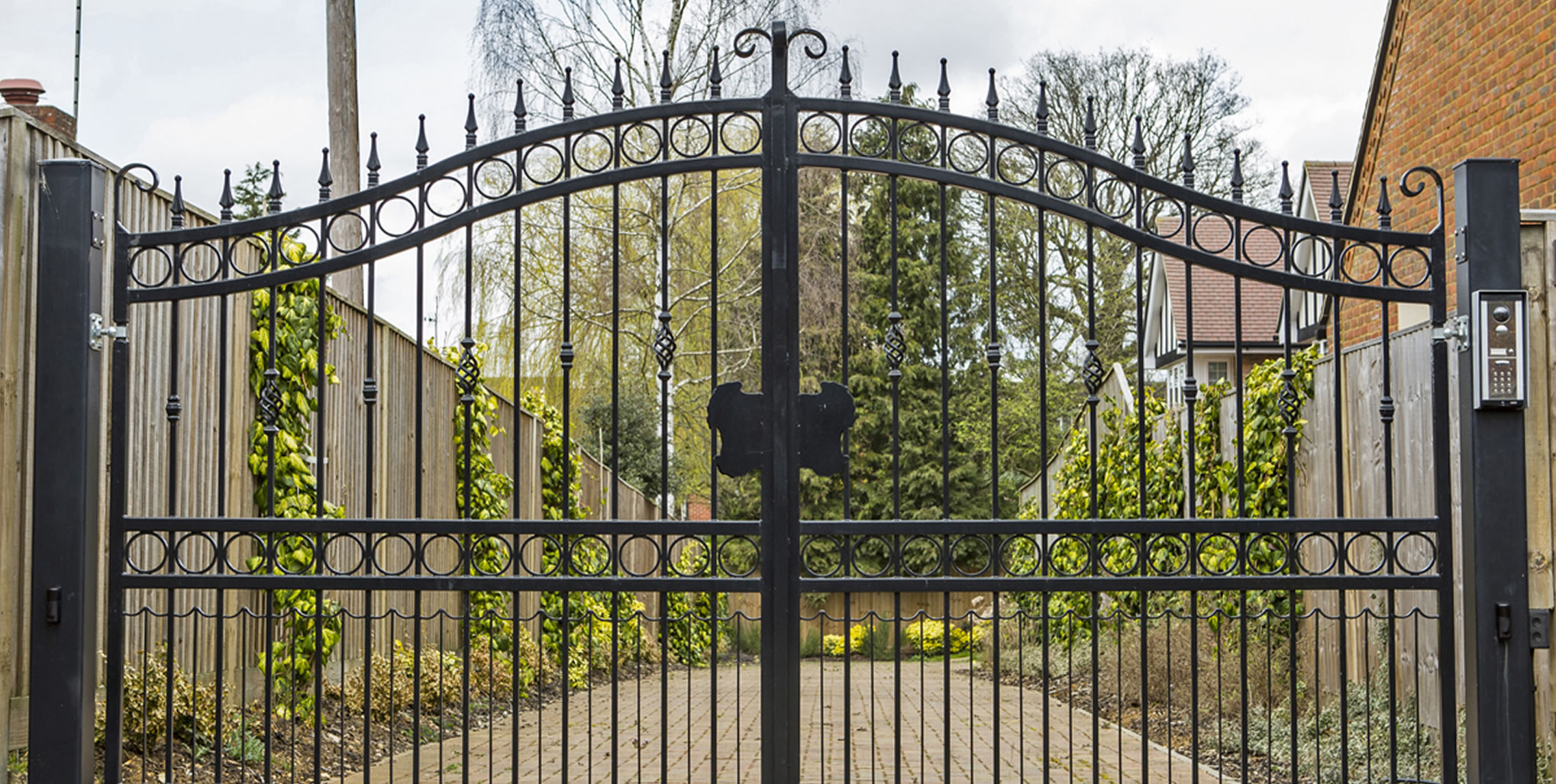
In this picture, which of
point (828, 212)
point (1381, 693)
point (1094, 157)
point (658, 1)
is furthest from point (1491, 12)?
point (658, 1)

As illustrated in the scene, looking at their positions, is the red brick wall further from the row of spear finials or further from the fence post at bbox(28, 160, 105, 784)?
the fence post at bbox(28, 160, 105, 784)

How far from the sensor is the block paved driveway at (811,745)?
572 cm

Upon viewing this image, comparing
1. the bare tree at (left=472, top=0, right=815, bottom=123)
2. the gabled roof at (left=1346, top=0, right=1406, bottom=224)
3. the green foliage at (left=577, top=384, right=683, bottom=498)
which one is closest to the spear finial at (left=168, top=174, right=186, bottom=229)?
the gabled roof at (left=1346, top=0, right=1406, bottom=224)

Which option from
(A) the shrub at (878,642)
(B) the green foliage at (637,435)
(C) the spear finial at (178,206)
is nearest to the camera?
(C) the spear finial at (178,206)

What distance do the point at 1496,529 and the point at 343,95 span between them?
432 inches

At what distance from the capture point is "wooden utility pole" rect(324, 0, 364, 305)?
1182 centimetres

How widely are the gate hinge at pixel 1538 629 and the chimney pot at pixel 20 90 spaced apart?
6.77 m

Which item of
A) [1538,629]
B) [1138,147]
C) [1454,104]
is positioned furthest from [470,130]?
[1454,104]

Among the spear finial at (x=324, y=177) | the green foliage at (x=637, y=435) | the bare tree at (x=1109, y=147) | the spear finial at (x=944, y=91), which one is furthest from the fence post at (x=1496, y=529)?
the green foliage at (x=637, y=435)

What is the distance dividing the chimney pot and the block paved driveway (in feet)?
12.2

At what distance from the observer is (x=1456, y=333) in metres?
4.01

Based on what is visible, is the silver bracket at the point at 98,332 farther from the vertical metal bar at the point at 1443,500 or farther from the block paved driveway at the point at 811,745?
the vertical metal bar at the point at 1443,500

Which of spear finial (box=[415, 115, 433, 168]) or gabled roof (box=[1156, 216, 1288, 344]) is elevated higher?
gabled roof (box=[1156, 216, 1288, 344])

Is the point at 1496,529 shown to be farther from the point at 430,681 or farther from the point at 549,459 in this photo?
the point at 549,459
